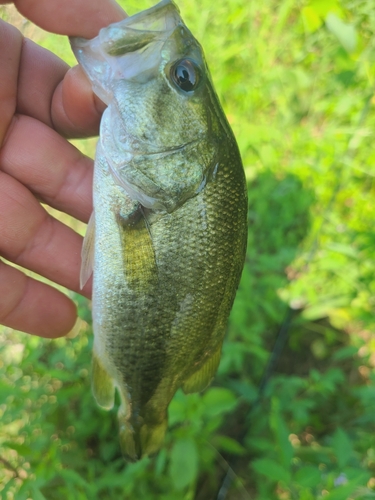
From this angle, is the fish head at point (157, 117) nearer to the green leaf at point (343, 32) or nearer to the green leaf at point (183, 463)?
the green leaf at point (183, 463)

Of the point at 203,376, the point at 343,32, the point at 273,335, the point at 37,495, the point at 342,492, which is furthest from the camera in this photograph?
the point at 273,335

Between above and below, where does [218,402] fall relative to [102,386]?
below

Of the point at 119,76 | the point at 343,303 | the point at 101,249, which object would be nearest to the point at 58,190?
the point at 101,249

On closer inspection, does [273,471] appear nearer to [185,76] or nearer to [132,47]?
[185,76]

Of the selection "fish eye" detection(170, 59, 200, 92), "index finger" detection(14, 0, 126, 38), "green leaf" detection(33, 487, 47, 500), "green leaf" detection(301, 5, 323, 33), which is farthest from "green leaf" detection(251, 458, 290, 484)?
"green leaf" detection(301, 5, 323, 33)

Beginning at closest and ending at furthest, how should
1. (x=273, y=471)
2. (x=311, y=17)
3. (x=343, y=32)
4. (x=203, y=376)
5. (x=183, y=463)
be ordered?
(x=203, y=376) → (x=273, y=471) → (x=183, y=463) → (x=343, y=32) → (x=311, y=17)

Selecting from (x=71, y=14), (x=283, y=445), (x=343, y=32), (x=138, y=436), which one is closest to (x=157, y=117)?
(x=71, y=14)
